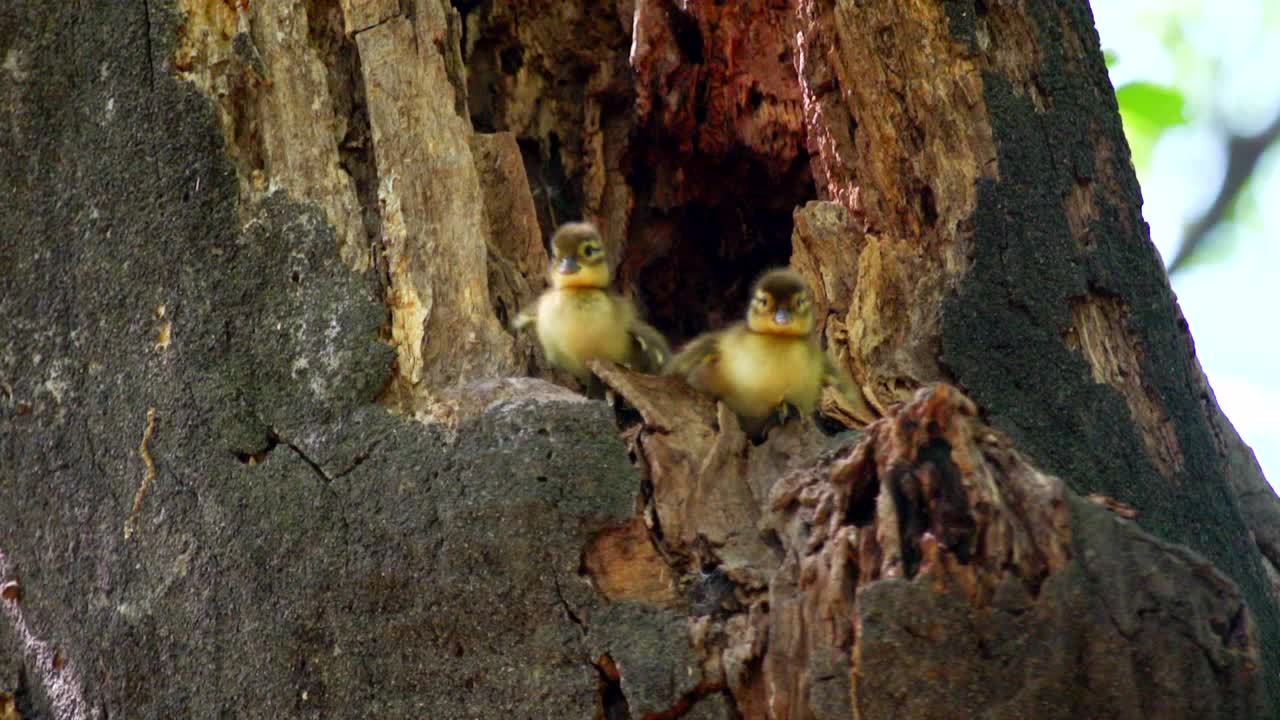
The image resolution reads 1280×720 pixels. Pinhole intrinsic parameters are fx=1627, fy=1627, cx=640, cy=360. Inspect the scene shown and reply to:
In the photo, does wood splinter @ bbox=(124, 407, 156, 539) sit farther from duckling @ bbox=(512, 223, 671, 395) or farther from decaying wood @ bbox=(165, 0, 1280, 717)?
duckling @ bbox=(512, 223, 671, 395)

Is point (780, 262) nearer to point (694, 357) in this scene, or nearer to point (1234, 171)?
point (694, 357)

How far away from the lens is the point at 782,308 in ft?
16.7

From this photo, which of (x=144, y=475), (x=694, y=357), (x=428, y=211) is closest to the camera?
(x=144, y=475)

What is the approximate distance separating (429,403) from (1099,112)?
2449 mm

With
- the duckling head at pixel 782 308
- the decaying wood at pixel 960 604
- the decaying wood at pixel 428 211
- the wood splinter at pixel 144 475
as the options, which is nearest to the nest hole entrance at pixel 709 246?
the duckling head at pixel 782 308

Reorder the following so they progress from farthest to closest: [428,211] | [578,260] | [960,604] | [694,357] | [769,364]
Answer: [578,260]
[694,357]
[769,364]
[428,211]
[960,604]

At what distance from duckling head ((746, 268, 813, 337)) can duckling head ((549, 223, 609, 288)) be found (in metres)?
0.63

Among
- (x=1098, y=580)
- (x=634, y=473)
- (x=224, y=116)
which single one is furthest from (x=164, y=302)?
(x=1098, y=580)

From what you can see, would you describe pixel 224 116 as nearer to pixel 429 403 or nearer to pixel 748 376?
pixel 429 403

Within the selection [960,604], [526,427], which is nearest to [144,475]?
[526,427]

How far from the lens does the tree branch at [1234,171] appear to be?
33.1 feet

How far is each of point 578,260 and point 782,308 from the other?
765 mm

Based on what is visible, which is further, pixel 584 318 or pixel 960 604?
pixel 584 318

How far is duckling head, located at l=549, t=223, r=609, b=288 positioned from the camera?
212 inches
